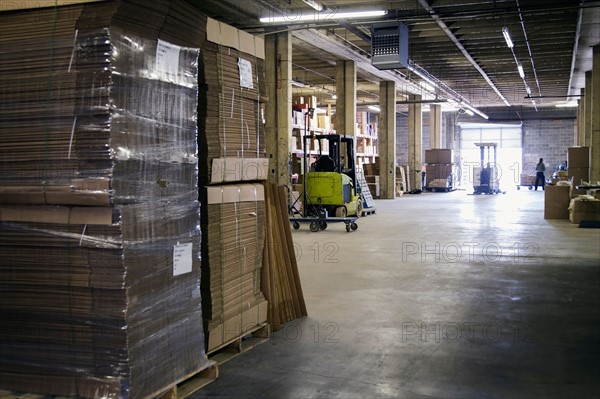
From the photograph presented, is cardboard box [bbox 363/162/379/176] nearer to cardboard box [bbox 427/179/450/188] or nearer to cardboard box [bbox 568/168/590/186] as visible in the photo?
cardboard box [bbox 427/179/450/188]

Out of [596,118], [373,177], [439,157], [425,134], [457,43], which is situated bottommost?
[373,177]

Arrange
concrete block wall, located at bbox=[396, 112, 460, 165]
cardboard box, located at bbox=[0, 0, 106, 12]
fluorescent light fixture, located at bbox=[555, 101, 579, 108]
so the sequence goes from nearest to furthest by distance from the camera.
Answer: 1. cardboard box, located at bbox=[0, 0, 106, 12]
2. fluorescent light fixture, located at bbox=[555, 101, 579, 108]
3. concrete block wall, located at bbox=[396, 112, 460, 165]

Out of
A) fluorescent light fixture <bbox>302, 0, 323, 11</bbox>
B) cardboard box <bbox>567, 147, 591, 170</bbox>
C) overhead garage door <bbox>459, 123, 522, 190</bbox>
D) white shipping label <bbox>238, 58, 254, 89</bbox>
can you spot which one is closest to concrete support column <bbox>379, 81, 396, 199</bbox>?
cardboard box <bbox>567, 147, 591, 170</bbox>

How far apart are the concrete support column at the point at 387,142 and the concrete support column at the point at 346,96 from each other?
4.59m

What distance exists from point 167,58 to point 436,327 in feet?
11.4

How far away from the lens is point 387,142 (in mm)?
24922

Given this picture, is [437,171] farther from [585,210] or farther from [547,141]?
[585,210]

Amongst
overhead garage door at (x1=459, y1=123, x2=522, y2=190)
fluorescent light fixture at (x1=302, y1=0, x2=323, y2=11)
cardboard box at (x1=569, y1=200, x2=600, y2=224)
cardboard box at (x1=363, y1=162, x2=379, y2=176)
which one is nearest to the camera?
fluorescent light fixture at (x1=302, y1=0, x2=323, y2=11)

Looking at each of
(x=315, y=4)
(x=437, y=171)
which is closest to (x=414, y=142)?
(x=437, y=171)

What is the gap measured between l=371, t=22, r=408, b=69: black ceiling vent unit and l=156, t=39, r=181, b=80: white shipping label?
10.8 metres

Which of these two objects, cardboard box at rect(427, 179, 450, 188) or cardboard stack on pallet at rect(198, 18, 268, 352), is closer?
cardboard stack on pallet at rect(198, 18, 268, 352)

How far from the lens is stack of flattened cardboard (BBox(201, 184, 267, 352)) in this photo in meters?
4.23

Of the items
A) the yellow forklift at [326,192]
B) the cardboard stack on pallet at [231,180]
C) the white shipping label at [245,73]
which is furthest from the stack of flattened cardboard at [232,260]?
the yellow forklift at [326,192]

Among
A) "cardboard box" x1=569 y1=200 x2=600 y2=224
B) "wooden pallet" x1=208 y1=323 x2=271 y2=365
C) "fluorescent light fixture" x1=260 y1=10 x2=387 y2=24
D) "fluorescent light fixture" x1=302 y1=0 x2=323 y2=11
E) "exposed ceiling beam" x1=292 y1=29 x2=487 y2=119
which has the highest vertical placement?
"exposed ceiling beam" x1=292 y1=29 x2=487 y2=119
